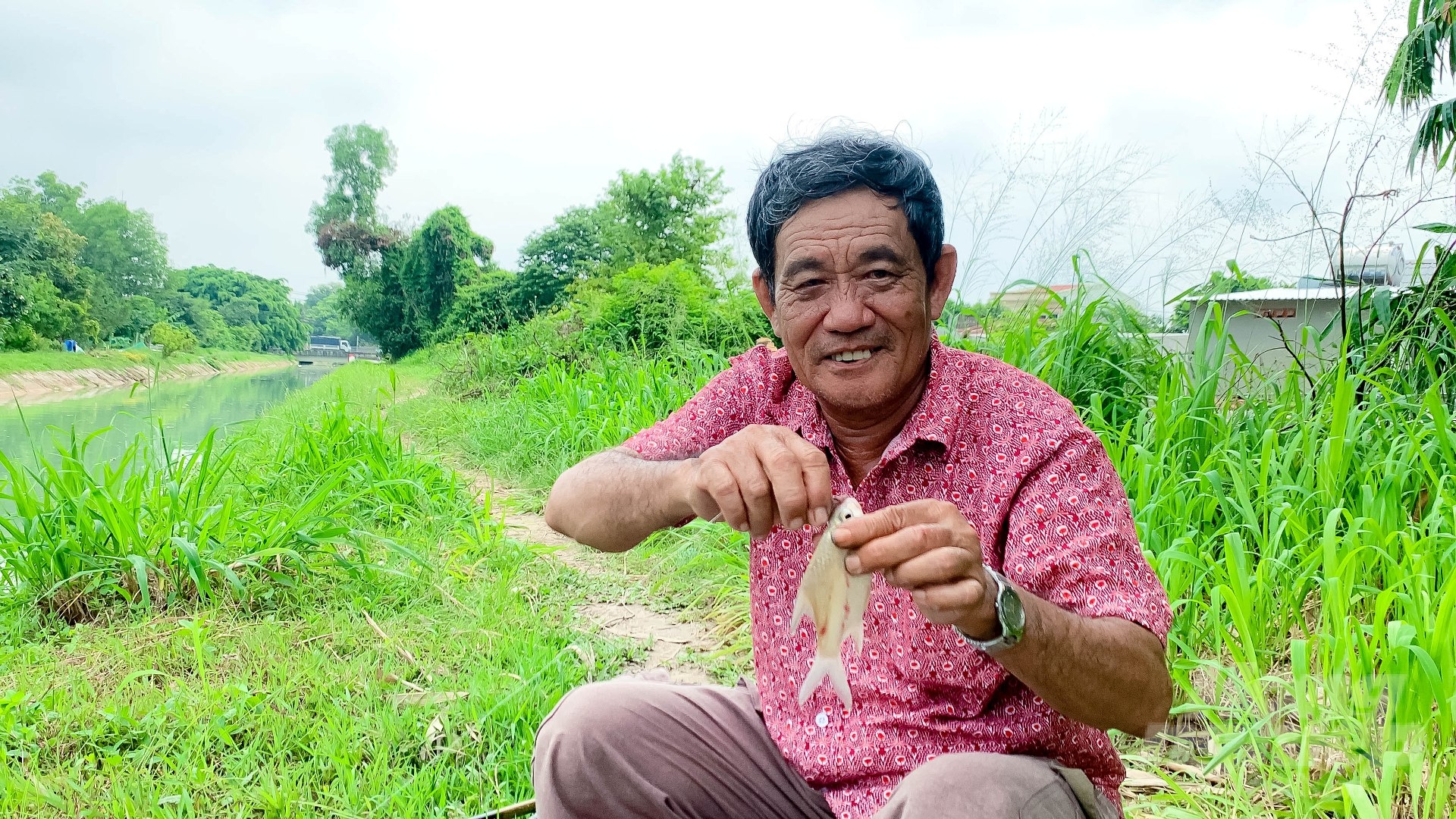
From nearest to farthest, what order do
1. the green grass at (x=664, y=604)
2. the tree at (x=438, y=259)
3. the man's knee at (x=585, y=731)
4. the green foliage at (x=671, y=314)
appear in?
the man's knee at (x=585, y=731)
the green grass at (x=664, y=604)
the green foliage at (x=671, y=314)
the tree at (x=438, y=259)

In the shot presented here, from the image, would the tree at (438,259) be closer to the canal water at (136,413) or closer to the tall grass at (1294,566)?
the canal water at (136,413)

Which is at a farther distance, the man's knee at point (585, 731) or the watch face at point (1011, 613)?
the man's knee at point (585, 731)

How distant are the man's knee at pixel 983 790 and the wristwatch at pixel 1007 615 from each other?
17 centimetres

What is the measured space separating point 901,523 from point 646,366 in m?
5.55

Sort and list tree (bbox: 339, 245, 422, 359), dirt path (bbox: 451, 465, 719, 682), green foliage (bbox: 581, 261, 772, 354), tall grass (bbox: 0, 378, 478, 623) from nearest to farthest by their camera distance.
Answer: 1. dirt path (bbox: 451, 465, 719, 682)
2. tall grass (bbox: 0, 378, 478, 623)
3. green foliage (bbox: 581, 261, 772, 354)
4. tree (bbox: 339, 245, 422, 359)

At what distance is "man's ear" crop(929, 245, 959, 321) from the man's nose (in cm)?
18

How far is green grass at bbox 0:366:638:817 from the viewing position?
81.8 inches

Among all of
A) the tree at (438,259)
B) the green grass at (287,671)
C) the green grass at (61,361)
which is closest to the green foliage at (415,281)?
the tree at (438,259)

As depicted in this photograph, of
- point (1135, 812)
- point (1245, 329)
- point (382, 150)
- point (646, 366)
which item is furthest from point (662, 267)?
point (382, 150)

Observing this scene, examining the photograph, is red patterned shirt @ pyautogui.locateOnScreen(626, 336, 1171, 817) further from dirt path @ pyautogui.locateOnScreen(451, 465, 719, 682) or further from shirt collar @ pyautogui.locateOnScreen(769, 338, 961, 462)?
dirt path @ pyautogui.locateOnScreen(451, 465, 719, 682)

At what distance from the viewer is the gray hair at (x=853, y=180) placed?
4.77 feet

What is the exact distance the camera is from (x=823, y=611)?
1.15m

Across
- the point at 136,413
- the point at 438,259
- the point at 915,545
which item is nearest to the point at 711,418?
the point at 915,545

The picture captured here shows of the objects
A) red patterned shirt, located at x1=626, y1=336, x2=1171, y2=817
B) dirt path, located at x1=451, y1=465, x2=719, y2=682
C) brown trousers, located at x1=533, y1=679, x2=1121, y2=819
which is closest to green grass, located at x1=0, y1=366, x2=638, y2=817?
dirt path, located at x1=451, y1=465, x2=719, y2=682
